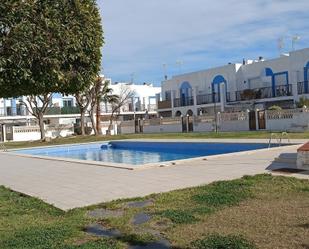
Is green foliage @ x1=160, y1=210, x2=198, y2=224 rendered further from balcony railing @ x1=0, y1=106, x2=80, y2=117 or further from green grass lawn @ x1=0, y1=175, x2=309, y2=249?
balcony railing @ x1=0, y1=106, x2=80, y2=117

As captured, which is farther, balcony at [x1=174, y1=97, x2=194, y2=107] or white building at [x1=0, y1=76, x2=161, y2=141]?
balcony at [x1=174, y1=97, x2=194, y2=107]

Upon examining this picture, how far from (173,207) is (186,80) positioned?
5119 centimetres

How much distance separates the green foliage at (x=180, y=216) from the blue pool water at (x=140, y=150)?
13.7 m

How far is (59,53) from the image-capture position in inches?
263

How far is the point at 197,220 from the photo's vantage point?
22.8 ft

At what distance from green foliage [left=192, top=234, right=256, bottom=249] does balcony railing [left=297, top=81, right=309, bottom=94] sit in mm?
40678

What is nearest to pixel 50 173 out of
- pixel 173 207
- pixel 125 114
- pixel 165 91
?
pixel 173 207

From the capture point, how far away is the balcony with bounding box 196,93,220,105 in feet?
177

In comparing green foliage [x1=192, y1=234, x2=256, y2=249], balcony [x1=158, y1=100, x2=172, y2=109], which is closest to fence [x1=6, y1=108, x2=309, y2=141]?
balcony [x1=158, y1=100, x2=172, y2=109]

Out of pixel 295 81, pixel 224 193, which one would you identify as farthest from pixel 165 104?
pixel 224 193

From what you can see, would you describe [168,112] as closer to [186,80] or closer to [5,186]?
[186,80]

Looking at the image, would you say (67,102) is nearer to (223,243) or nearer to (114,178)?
(114,178)

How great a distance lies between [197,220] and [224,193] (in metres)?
2.04

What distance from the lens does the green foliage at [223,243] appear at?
A: 5543mm
